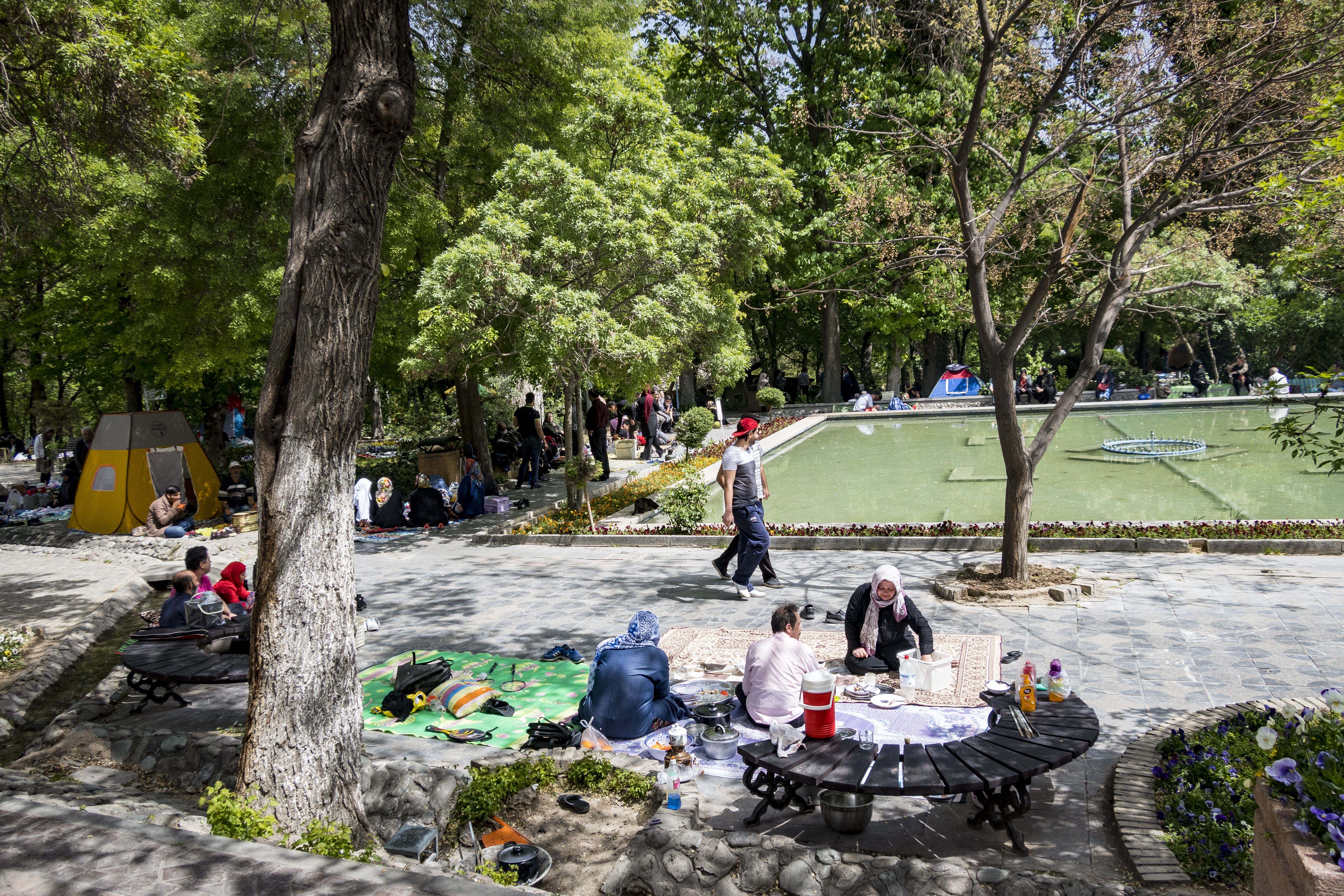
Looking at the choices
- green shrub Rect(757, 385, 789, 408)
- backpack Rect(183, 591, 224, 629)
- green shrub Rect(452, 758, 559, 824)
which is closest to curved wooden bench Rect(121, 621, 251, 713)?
backpack Rect(183, 591, 224, 629)

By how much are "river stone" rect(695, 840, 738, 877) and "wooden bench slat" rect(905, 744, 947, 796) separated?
3.01ft

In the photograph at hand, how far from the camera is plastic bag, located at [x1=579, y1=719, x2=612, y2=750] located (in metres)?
6.11

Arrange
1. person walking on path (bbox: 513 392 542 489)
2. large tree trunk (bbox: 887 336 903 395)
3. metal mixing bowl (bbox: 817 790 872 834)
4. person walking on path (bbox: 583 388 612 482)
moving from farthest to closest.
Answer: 1. large tree trunk (bbox: 887 336 903 395)
2. person walking on path (bbox: 583 388 612 482)
3. person walking on path (bbox: 513 392 542 489)
4. metal mixing bowl (bbox: 817 790 872 834)

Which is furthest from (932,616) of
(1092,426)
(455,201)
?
(1092,426)

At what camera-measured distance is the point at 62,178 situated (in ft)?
35.4

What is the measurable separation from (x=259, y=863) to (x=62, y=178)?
385 inches

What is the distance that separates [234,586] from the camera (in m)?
9.38

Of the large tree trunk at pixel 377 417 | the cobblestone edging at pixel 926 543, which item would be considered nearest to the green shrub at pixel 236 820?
the cobblestone edging at pixel 926 543

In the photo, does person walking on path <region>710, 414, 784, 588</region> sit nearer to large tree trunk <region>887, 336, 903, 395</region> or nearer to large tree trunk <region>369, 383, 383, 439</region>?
large tree trunk <region>369, 383, 383, 439</region>

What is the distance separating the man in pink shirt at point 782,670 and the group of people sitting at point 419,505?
34.8 feet

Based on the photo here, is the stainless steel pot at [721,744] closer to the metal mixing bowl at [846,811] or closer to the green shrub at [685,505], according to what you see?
the metal mixing bowl at [846,811]

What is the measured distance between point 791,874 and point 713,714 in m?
2.13

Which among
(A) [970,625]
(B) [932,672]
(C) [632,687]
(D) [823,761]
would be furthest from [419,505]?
(D) [823,761]

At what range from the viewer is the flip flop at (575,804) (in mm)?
5449
